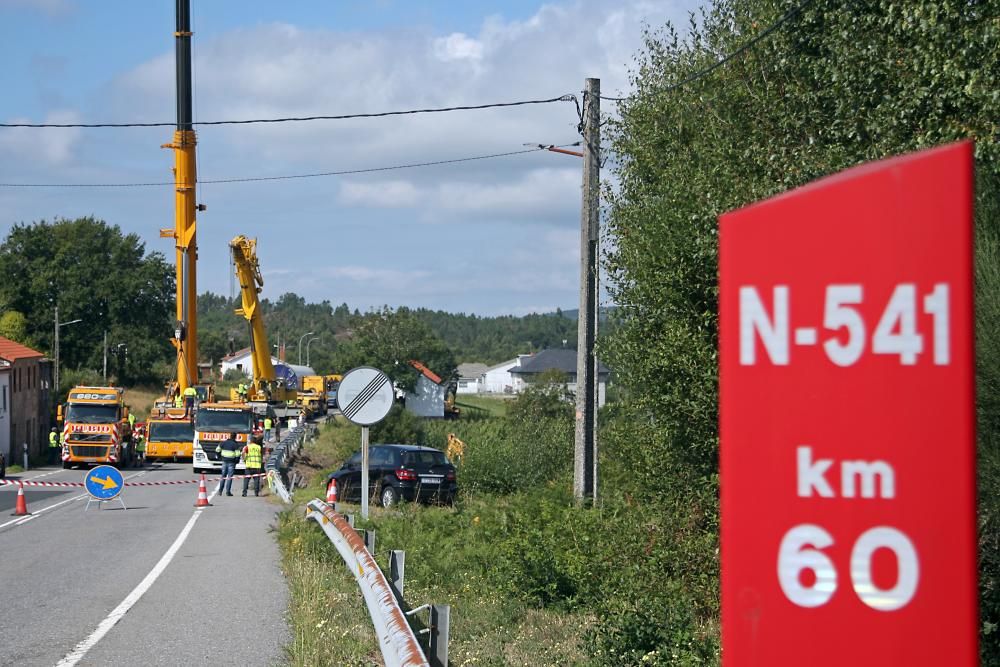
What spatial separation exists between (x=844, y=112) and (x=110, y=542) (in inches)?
484

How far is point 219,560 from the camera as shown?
1434cm

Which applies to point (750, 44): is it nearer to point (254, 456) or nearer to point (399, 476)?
point (399, 476)

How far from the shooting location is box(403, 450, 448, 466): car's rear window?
25156mm

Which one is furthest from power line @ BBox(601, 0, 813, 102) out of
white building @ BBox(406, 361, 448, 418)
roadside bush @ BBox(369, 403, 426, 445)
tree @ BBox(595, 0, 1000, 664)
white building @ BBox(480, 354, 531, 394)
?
white building @ BBox(480, 354, 531, 394)

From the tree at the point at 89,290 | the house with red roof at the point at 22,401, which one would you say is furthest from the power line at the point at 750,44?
the tree at the point at 89,290

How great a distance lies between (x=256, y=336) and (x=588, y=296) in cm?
2702

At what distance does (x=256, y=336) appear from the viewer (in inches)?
1673

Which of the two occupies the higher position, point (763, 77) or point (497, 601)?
point (763, 77)

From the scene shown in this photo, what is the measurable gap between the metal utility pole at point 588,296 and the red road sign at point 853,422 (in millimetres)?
14790

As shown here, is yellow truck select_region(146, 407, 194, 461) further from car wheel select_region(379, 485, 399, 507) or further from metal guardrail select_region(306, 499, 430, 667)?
metal guardrail select_region(306, 499, 430, 667)

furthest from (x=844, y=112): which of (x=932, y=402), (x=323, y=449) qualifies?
(x=323, y=449)

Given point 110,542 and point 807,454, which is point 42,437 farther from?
point 807,454

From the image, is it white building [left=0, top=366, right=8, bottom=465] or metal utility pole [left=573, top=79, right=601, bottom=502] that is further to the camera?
white building [left=0, top=366, right=8, bottom=465]

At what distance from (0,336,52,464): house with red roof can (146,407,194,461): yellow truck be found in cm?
800
